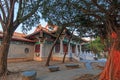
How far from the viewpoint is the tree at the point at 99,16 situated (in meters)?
7.95

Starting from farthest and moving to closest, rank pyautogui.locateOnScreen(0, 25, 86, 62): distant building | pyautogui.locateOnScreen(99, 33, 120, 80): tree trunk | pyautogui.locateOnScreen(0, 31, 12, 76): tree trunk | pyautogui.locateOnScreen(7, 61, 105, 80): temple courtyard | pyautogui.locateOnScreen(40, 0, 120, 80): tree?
pyautogui.locateOnScreen(0, 25, 86, 62): distant building
pyautogui.locateOnScreen(0, 31, 12, 76): tree trunk
pyautogui.locateOnScreen(7, 61, 105, 80): temple courtyard
pyautogui.locateOnScreen(40, 0, 120, 80): tree
pyautogui.locateOnScreen(99, 33, 120, 80): tree trunk

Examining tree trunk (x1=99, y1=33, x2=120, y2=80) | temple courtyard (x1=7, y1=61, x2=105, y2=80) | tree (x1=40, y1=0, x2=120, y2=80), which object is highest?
tree (x1=40, y1=0, x2=120, y2=80)

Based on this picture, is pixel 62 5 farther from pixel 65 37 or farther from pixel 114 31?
pixel 65 37

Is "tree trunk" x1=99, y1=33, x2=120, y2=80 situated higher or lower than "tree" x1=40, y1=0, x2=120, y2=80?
lower

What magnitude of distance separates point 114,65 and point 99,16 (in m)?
3.00

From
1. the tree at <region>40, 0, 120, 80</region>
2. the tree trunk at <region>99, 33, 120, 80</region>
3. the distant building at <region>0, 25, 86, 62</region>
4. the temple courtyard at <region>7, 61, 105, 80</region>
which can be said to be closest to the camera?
the tree trunk at <region>99, 33, 120, 80</region>

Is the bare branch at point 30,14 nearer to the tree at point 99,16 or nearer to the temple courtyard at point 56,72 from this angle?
the tree at point 99,16

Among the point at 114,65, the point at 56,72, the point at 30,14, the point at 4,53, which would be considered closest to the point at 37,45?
the point at 56,72

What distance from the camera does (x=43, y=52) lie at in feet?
77.9

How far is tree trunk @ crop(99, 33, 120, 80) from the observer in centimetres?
767

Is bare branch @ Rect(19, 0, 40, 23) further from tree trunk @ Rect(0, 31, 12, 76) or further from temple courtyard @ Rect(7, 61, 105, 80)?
temple courtyard @ Rect(7, 61, 105, 80)

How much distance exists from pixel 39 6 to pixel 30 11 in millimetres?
760

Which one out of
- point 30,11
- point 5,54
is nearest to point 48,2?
point 30,11

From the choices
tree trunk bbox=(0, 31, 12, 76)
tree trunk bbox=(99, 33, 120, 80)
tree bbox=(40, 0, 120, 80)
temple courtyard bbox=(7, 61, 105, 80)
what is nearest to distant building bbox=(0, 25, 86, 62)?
temple courtyard bbox=(7, 61, 105, 80)
